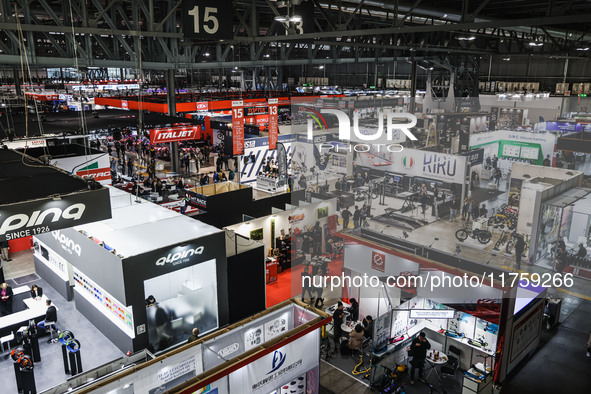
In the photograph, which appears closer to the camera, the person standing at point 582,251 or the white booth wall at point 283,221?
the person standing at point 582,251

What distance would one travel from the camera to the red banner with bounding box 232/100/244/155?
49.8 ft

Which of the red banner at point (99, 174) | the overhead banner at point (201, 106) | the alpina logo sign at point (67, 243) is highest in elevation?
the overhead banner at point (201, 106)

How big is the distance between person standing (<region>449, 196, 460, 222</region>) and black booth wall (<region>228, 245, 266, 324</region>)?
7590mm

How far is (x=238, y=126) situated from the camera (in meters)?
15.5

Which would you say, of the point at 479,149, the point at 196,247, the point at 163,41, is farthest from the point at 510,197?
the point at 163,41

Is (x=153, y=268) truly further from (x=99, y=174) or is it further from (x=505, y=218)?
(x=505, y=218)

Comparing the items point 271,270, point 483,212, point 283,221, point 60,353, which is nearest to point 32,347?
point 60,353

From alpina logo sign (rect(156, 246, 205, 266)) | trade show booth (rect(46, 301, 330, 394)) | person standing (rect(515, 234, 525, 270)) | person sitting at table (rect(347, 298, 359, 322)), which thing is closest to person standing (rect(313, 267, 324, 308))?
person sitting at table (rect(347, 298, 359, 322))

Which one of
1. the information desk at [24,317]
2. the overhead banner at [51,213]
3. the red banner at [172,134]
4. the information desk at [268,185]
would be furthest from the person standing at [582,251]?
the information desk at [24,317]

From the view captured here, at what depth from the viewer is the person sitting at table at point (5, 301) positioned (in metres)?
9.03

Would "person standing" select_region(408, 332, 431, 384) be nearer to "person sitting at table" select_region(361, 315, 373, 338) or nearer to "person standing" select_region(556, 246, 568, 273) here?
"person sitting at table" select_region(361, 315, 373, 338)

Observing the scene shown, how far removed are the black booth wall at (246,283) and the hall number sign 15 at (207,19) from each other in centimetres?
440

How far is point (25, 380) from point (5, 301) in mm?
3047

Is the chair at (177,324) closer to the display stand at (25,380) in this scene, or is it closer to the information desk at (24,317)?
the display stand at (25,380)
